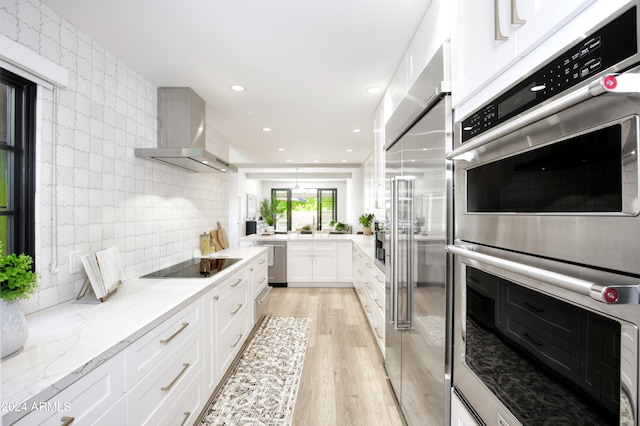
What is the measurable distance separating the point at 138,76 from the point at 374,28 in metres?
1.88

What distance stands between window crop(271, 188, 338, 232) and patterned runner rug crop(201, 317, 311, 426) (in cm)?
740

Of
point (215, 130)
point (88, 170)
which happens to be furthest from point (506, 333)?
point (215, 130)

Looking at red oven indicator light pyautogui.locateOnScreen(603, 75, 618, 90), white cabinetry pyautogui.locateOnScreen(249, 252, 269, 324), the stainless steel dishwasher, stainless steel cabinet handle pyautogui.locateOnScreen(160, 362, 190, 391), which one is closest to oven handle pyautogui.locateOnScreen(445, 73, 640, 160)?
red oven indicator light pyautogui.locateOnScreen(603, 75, 618, 90)

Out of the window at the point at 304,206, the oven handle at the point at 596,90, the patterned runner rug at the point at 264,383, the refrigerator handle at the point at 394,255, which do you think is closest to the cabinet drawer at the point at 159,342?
the patterned runner rug at the point at 264,383

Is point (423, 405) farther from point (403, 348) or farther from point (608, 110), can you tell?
point (608, 110)

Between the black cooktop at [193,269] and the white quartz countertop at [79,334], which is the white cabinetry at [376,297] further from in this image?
the white quartz countertop at [79,334]

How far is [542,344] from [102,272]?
2.03 meters

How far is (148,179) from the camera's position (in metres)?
2.48

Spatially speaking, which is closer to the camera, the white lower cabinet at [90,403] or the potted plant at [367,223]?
the white lower cabinet at [90,403]

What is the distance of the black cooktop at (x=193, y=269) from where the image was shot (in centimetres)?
226

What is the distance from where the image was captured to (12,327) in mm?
1009

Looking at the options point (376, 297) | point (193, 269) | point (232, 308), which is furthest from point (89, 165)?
point (376, 297)

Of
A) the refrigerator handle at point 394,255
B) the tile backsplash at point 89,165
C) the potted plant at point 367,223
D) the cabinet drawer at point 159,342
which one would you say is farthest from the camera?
the potted plant at point 367,223

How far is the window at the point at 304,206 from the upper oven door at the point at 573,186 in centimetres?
963
